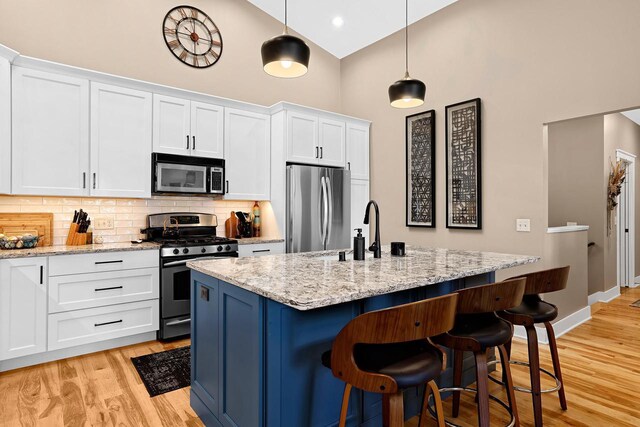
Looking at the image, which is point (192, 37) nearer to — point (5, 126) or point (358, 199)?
point (5, 126)

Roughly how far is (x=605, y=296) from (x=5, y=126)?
22.6 feet

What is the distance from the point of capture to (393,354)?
4.95 ft

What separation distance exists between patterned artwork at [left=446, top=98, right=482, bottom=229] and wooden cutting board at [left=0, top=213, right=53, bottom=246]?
402cm

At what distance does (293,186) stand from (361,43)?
244cm

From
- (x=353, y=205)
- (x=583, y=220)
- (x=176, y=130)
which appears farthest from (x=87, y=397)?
(x=583, y=220)

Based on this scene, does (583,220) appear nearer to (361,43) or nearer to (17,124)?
(361,43)

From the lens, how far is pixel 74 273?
3.06 m

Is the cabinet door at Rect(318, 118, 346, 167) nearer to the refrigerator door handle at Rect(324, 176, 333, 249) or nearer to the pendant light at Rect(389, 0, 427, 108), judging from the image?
the refrigerator door handle at Rect(324, 176, 333, 249)

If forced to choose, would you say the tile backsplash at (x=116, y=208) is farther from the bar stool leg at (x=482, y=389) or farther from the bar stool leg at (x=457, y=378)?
the bar stool leg at (x=482, y=389)

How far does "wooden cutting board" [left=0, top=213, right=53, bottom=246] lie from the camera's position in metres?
3.21

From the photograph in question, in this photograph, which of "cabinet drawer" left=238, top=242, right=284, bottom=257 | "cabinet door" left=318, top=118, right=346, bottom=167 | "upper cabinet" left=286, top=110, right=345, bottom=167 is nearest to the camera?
"cabinet drawer" left=238, top=242, right=284, bottom=257

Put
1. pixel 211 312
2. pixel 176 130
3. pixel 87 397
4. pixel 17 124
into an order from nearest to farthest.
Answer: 1. pixel 211 312
2. pixel 87 397
3. pixel 17 124
4. pixel 176 130

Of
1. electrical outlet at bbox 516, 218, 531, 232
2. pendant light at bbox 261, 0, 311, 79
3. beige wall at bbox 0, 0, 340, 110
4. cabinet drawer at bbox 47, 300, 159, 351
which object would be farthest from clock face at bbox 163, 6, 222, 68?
electrical outlet at bbox 516, 218, 531, 232

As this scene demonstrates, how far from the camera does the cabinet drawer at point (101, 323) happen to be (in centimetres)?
300
